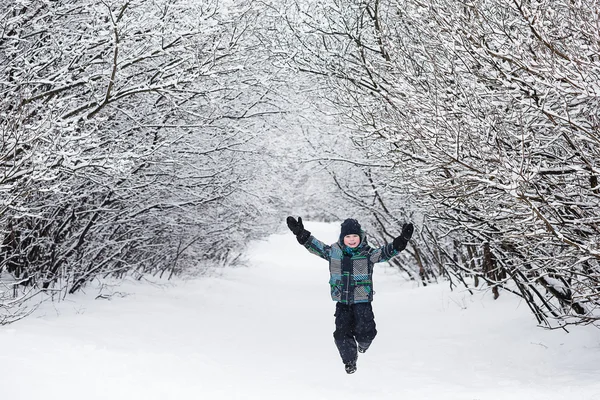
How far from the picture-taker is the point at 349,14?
7.89 metres

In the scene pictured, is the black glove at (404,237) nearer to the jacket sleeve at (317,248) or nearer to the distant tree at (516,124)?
the distant tree at (516,124)

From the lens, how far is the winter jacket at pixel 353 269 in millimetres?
5566

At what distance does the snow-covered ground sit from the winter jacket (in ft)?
2.70

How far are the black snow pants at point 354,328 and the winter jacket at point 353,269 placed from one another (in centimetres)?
10

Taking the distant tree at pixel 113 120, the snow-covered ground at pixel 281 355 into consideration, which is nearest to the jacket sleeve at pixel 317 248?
the snow-covered ground at pixel 281 355

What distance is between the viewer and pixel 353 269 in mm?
5562

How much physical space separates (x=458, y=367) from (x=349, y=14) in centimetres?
465

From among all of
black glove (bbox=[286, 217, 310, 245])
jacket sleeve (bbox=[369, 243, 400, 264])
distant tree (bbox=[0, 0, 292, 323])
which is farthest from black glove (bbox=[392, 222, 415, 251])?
distant tree (bbox=[0, 0, 292, 323])

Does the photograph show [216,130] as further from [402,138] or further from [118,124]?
[402,138]

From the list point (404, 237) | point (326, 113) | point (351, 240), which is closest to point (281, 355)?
point (351, 240)

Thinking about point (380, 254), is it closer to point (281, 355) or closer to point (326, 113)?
point (281, 355)

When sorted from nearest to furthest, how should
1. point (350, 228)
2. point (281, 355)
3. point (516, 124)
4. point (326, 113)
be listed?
1. point (516, 124)
2. point (350, 228)
3. point (281, 355)
4. point (326, 113)

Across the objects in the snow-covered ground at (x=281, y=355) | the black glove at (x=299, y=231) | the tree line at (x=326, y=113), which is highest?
the tree line at (x=326, y=113)

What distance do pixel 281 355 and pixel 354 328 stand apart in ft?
5.53
